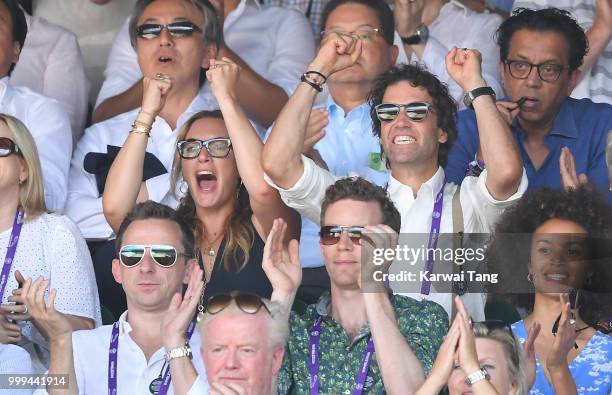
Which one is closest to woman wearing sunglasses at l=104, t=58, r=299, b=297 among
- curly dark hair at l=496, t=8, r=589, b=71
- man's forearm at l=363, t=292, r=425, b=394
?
man's forearm at l=363, t=292, r=425, b=394

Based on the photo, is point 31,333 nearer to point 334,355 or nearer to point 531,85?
point 334,355

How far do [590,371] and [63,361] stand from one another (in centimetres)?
178

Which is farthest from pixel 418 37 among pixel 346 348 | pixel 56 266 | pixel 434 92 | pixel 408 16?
Result: pixel 346 348

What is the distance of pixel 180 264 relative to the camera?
5.31 m

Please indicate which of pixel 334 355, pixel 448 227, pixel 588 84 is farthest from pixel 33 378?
pixel 588 84

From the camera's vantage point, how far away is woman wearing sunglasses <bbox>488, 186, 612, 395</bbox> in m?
4.88

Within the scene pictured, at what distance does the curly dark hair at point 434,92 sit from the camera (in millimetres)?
5613

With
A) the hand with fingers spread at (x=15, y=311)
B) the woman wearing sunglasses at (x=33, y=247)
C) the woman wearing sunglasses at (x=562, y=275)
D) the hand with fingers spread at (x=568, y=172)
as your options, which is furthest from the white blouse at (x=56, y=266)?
the hand with fingers spread at (x=568, y=172)

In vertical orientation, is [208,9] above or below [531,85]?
above

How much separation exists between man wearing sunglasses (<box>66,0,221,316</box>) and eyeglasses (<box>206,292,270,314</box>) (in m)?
1.46

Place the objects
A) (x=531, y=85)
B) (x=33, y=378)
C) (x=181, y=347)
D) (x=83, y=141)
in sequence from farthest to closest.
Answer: (x=83, y=141) → (x=531, y=85) → (x=33, y=378) → (x=181, y=347)

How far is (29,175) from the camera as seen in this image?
225 inches

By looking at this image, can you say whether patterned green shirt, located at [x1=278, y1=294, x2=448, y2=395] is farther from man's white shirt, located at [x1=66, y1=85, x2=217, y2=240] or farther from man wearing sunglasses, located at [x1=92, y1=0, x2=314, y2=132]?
man wearing sunglasses, located at [x1=92, y1=0, x2=314, y2=132]

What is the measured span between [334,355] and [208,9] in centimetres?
222
